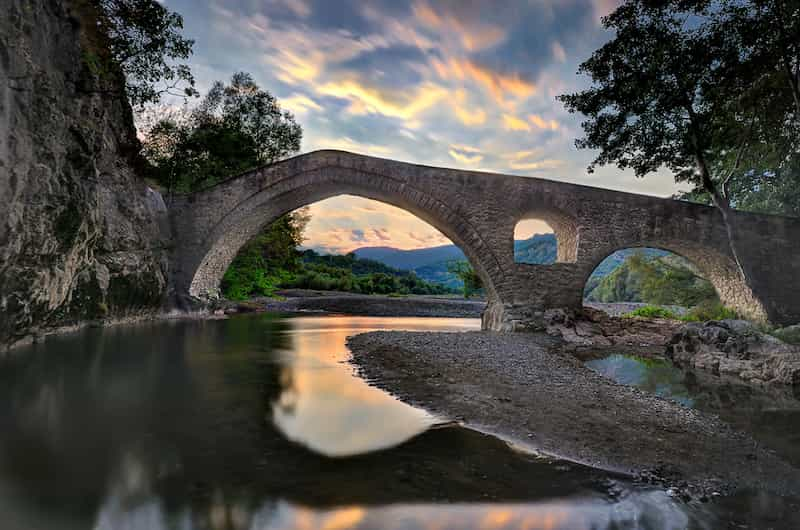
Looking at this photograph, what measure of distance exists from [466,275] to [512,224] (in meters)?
19.4

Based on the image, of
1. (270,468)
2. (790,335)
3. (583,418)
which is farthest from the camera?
(790,335)

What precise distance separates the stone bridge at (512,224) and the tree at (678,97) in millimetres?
1300

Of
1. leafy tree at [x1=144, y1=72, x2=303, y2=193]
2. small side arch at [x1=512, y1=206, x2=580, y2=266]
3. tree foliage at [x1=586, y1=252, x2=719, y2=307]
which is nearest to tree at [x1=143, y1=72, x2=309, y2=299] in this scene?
A: leafy tree at [x1=144, y1=72, x2=303, y2=193]

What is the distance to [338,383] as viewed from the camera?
593 cm

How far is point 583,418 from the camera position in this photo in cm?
→ 436

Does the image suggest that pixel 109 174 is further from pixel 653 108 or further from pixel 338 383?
pixel 653 108

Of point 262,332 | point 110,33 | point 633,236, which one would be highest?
point 110,33

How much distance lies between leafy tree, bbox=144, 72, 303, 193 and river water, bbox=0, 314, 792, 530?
18.2 m

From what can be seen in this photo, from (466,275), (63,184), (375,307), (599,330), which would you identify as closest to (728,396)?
(599,330)

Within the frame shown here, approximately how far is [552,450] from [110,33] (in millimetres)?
15419

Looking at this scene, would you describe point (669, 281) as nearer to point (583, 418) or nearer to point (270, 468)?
point (583, 418)

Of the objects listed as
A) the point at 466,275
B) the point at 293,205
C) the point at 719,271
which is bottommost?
the point at 466,275

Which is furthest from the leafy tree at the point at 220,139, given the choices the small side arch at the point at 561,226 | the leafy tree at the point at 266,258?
the small side arch at the point at 561,226

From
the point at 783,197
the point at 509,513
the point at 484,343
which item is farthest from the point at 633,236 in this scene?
the point at 509,513
